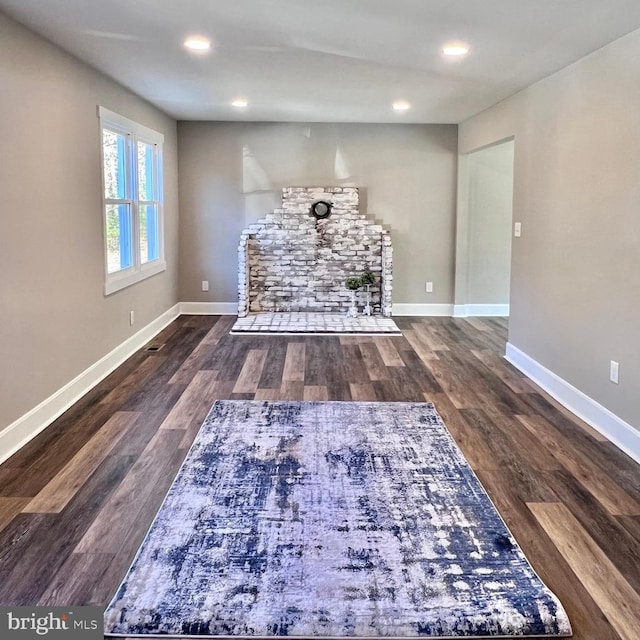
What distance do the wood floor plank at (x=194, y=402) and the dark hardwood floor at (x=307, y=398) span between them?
0.01 meters

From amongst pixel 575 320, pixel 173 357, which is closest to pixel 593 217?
pixel 575 320

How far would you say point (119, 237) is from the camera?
5539 millimetres

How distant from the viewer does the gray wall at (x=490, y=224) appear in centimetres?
750

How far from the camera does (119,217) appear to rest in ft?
18.2

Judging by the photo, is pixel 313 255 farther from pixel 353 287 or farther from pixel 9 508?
pixel 9 508

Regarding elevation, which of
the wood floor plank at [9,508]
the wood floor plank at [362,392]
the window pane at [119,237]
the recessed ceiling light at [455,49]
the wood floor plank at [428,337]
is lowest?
the wood floor plank at [9,508]

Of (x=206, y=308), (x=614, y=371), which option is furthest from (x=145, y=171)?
(x=614, y=371)

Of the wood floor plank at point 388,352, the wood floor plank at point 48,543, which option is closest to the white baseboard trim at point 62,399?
Answer: the wood floor plank at point 48,543

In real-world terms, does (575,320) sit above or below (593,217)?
below

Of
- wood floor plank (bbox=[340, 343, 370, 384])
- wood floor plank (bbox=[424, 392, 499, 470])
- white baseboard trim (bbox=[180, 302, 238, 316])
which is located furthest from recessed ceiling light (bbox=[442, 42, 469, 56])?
white baseboard trim (bbox=[180, 302, 238, 316])

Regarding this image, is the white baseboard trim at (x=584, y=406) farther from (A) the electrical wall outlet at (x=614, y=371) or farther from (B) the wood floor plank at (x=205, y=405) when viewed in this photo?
(B) the wood floor plank at (x=205, y=405)

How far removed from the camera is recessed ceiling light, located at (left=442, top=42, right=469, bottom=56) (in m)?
3.77

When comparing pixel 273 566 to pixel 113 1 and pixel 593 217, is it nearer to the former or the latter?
pixel 113 1

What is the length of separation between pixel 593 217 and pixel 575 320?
0.72 meters
